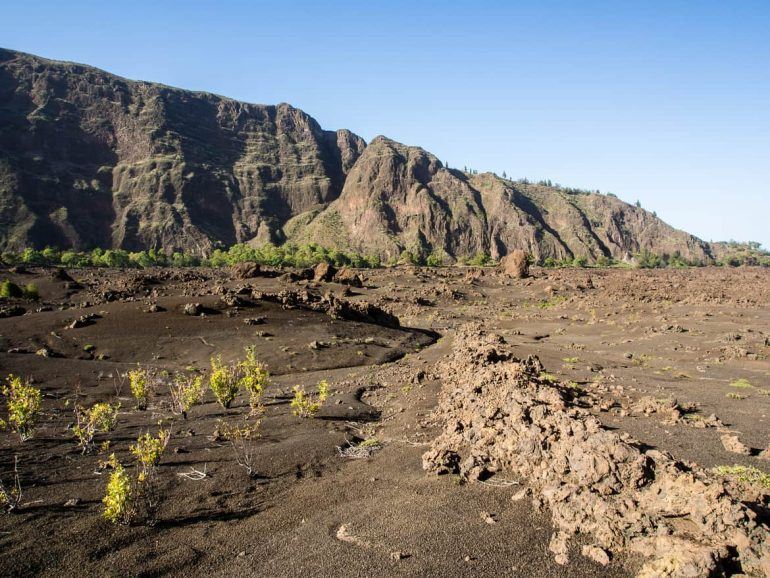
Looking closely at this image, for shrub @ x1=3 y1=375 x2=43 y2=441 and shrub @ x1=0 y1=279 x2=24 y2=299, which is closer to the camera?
shrub @ x1=3 y1=375 x2=43 y2=441

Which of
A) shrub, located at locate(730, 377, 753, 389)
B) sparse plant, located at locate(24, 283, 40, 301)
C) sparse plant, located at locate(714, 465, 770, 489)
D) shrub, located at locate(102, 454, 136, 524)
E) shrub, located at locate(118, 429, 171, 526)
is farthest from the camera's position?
sparse plant, located at locate(24, 283, 40, 301)

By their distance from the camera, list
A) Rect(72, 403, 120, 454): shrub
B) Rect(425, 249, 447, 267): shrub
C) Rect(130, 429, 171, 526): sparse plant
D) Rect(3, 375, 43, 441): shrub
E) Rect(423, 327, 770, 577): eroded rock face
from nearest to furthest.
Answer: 1. Rect(423, 327, 770, 577): eroded rock face
2. Rect(130, 429, 171, 526): sparse plant
3. Rect(72, 403, 120, 454): shrub
4. Rect(3, 375, 43, 441): shrub
5. Rect(425, 249, 447, 267): shrub

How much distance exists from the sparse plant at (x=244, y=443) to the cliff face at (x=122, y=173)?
145 m

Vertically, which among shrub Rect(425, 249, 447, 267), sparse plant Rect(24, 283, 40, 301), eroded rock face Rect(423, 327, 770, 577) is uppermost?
shrub Rect(425, 249, 447, 267)

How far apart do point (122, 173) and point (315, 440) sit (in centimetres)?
18178

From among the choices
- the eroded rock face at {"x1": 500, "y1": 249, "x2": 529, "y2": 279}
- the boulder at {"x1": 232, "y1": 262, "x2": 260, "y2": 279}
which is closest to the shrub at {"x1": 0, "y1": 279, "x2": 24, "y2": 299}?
the boulder at {"x1": 232, "y1": 262, "x2": 260, "y2": 279}

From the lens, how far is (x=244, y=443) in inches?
593

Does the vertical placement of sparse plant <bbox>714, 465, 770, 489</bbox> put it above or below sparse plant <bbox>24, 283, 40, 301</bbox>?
above

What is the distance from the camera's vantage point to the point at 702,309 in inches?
1781

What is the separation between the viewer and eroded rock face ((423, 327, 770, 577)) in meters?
6.34

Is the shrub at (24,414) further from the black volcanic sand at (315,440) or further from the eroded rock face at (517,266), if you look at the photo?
the eroded rock face at (517,266)

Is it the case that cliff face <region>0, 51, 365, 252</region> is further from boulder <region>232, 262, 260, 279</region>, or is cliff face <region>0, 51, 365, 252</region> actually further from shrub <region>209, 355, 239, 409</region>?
shrub <region>209, 355, 239, 409</region>

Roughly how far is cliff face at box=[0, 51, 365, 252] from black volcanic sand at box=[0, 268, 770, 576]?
128 m

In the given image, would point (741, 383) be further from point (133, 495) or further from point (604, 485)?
point (133, 495)
